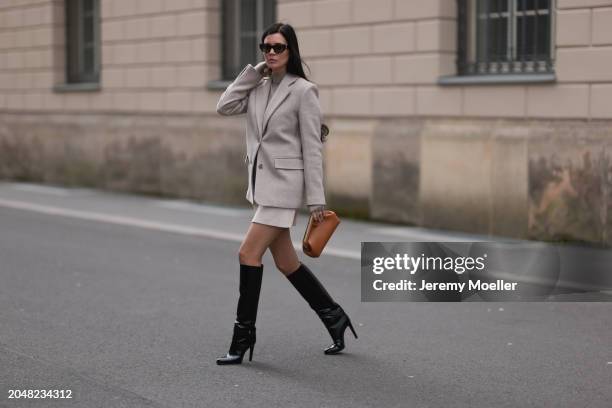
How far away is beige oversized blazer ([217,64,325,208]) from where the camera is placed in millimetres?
6102

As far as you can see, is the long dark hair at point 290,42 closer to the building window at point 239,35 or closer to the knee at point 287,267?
the knee at point 287,267

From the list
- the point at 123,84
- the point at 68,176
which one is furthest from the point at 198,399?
the point at 68,176

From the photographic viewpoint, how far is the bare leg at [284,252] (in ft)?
21.0

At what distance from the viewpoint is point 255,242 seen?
6.21 meters

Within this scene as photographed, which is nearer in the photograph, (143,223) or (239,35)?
(143,223)

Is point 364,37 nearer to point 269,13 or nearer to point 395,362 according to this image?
point 269,13

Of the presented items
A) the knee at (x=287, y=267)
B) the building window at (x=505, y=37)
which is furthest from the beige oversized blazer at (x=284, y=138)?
the building window at (x=505, y=37)

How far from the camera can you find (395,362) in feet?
21.1

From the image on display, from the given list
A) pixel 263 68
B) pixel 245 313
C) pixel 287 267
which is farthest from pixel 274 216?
pixel 263 68

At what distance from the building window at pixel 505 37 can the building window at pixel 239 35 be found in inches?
149

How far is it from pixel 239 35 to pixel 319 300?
9.80m

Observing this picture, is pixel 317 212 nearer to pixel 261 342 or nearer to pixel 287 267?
pixel 287 267

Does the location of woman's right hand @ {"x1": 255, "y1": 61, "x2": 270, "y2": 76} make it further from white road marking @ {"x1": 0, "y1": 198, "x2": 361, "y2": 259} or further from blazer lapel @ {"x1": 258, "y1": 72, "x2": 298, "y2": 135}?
white road marking @ {"x1": 0, "y1": 198, "x2": 361, "y2": 259}

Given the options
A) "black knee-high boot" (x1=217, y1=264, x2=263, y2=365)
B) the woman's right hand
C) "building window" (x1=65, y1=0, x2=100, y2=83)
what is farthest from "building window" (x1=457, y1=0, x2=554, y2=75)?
"building window" (x1=65, y1=0, x2=100, y2=83)
